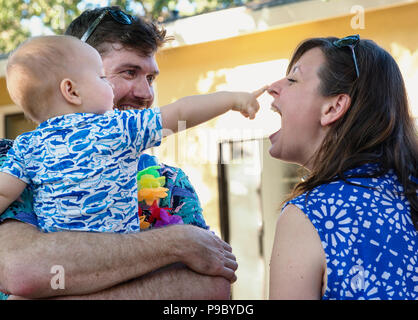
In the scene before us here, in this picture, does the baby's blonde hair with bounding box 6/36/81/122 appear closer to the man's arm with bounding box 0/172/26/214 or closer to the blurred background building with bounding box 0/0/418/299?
the man's arm with bounding box 0/172/26/214

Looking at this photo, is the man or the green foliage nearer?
the man

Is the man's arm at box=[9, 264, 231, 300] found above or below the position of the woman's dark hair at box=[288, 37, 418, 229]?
below

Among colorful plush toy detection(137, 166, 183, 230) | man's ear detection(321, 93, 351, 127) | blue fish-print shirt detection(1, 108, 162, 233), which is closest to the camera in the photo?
blue fish-print shirt detection(1, 108, 162, 233)

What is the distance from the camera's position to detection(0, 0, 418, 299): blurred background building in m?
6.62

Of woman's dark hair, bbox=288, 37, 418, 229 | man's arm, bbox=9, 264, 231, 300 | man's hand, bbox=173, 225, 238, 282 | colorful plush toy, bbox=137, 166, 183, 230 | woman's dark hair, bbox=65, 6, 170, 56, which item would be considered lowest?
man's arm, bbox=9, 264, 231, 300

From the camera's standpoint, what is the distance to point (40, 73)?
2.12 metres

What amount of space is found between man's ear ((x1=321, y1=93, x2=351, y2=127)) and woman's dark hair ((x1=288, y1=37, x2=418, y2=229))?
0.06 ft

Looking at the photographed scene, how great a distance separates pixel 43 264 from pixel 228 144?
17.1 ft

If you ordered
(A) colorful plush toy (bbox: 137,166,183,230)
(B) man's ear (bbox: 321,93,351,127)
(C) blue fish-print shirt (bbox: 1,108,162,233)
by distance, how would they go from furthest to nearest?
(A) colorful plush toy (bbox: 137,166,183,230), (B) man's ear (bbox: 321,93,351,127), (C) blue fish-print shirt (bbox: 1,108,162,233)

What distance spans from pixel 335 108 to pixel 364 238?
0.63 meters

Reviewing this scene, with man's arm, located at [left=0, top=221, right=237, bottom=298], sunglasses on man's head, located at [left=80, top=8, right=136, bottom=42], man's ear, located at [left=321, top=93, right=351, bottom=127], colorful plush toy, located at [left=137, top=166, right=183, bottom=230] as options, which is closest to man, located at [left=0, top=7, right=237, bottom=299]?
man's arm, located at [left=0, top=221, right=237, bottom=298]

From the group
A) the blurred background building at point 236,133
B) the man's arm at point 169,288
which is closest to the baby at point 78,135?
the man's arm at point 169,288

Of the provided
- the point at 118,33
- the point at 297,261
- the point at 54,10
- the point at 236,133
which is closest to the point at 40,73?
the point at 118,33

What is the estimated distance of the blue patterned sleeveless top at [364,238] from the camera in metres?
1.86
